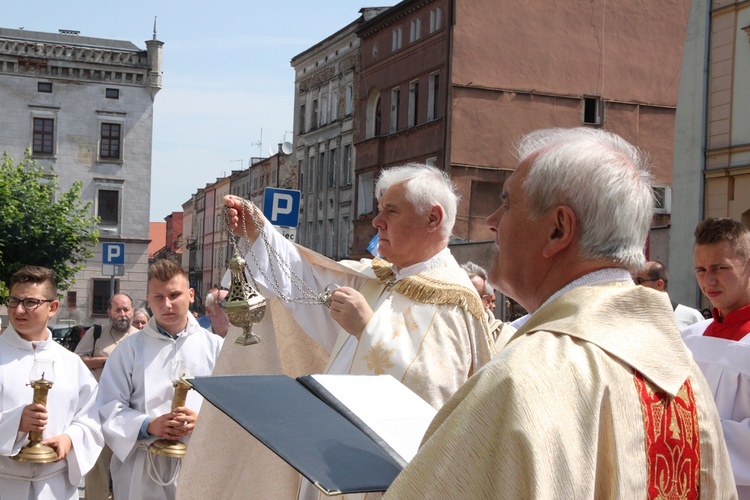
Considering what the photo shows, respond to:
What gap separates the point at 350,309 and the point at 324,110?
4136cm

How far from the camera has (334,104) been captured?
144 feet

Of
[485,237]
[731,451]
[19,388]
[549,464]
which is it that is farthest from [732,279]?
[485,237]

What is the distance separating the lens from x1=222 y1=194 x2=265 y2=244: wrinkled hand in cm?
488

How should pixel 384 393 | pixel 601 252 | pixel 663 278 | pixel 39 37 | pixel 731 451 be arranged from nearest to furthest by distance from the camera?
1. pixel 601 252
2. pixel 384 393
3. pixel 731 451
4. pixel 663 278
5. pixel 39 37

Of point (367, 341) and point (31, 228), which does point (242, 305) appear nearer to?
point (367, 341)

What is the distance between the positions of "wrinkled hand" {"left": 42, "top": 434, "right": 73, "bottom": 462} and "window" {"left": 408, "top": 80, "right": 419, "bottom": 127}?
2899 cm

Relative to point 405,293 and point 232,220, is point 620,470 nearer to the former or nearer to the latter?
point 405,293

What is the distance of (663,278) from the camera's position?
6.50 m

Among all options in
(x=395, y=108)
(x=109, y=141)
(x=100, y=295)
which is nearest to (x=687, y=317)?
(x=395, y=108)

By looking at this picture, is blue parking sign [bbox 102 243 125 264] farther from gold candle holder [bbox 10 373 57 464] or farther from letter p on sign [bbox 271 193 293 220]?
gold candle holder [bbox 10 373 57 464]

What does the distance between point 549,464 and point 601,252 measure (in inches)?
22.4

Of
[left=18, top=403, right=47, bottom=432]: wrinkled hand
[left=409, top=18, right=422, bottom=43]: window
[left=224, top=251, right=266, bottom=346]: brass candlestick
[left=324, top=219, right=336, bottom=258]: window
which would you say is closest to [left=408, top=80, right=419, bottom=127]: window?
[left=409, top=18, right=422, bottom=43]: window

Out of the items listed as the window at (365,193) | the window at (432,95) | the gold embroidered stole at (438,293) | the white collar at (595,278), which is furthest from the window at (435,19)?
the white collar at (595,278)

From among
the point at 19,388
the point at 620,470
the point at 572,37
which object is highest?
the point at 572,37
